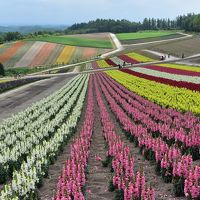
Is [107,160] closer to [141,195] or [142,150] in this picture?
[142,150]

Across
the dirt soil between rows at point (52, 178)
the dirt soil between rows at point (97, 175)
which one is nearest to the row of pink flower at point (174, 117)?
the dirt soil between rows at point (97, 175)

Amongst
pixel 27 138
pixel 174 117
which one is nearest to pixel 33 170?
pixel 27 138

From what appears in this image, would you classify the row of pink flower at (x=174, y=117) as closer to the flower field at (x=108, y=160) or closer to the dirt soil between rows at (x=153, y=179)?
the flower field at (x=108, y=160)

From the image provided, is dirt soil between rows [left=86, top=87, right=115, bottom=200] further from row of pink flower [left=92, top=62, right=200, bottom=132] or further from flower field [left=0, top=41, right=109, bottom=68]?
flower field [left=0, top=41, right=109, bottom=68]

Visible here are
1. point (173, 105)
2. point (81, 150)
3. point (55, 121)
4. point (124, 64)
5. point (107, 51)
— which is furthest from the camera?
point (107, 51)

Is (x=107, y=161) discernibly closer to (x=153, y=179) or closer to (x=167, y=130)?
(x=153, y=179)

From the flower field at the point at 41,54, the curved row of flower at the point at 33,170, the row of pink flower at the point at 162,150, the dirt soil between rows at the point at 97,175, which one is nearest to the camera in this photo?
the curved row of flower at the point at 33,170

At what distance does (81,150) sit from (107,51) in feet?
436

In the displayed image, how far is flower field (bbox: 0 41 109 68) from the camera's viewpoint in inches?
5162

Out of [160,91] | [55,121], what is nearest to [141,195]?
[55,121]

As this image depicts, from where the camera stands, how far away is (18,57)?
137375 millimetres

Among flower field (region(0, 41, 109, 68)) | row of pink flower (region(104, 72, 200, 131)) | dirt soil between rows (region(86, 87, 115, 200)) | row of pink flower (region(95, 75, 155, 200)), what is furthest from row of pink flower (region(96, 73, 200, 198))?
flower field (region(0, 41, 109, 68))

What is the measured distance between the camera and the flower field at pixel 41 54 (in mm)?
131125

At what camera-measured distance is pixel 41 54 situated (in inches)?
5591
